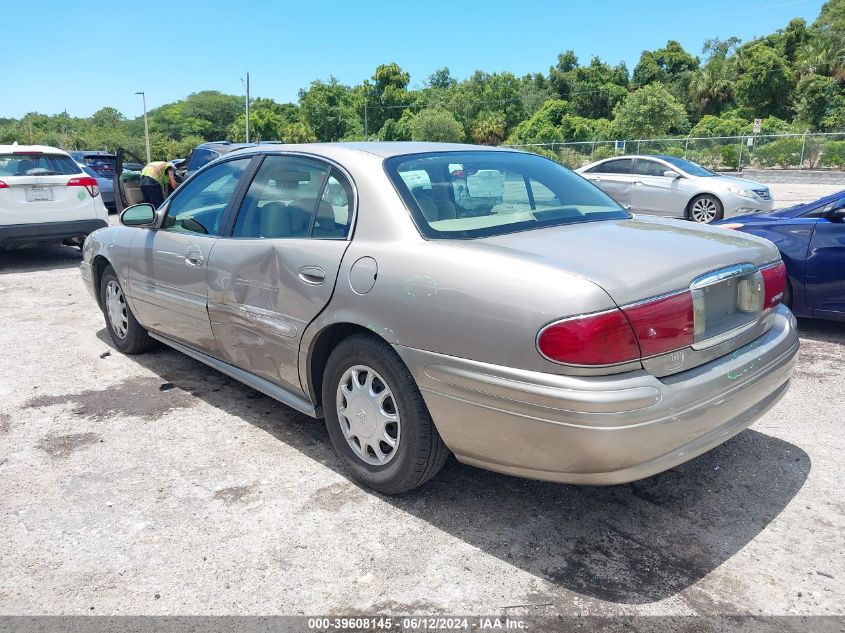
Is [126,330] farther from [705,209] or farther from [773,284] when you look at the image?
[705,209]

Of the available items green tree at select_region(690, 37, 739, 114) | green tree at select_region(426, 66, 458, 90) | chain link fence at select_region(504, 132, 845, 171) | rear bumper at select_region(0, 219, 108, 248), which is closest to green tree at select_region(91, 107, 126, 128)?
green tree at select_region(426, 66, 458, 90)

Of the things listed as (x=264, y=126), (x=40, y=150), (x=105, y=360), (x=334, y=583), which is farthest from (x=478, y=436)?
(x=264, y=126)

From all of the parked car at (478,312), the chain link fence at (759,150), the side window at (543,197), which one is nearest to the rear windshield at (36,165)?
the parked car at (478,312)

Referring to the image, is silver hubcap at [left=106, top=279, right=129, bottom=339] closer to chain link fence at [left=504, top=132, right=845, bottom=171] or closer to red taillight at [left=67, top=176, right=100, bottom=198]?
red taillight at [left=67, top=176, right=100, bottom=198]

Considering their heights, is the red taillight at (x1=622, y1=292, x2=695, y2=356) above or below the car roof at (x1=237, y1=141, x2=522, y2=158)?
below

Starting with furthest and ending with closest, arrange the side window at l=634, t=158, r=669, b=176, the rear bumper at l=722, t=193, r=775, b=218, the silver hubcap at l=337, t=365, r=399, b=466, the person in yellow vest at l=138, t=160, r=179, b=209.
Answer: the side window at l=634, t=158, r=669, b=176
the rear bumper at l=722, t=193, r=775, b=218
the person in yellow vest at l=138, t=160, r=179, b=209
the silver hubcap at l=337, t=365, r=399, b=466

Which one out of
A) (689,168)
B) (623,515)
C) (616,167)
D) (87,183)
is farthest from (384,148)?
(616,167)

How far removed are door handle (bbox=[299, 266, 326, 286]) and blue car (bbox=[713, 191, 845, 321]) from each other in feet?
13.9

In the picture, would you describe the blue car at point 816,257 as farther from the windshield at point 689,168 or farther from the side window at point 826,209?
the windshield at point 689,168

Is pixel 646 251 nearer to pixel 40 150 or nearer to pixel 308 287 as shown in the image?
pixel 308 287

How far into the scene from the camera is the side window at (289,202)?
11.1ft

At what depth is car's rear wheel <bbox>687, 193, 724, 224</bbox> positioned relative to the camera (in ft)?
43.1

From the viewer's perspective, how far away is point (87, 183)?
378 inches

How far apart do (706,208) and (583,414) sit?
12307mm
